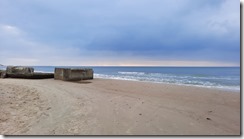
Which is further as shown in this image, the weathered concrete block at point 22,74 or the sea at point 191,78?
the weathered concrete block at point 22,74

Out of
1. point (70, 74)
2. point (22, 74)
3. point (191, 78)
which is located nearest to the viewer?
point (70, 74)

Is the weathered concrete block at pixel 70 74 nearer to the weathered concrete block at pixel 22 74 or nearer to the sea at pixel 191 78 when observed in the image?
the weathered concrete block at pixel 22 74

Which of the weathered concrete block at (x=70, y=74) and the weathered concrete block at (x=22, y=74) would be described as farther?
the weathered concrete block at (x=22, y=74)

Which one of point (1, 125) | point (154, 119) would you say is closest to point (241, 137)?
Answer: point (154, 119)

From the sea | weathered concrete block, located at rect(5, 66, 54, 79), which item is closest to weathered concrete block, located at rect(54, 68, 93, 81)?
weathered concrete block, located at rect(5, 66, 54, 79)

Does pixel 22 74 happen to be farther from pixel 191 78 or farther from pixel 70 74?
pixel 191 78

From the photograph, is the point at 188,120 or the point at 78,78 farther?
the point at 78,78

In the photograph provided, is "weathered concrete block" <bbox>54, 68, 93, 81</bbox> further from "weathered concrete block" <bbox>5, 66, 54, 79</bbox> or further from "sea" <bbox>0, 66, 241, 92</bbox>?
"sea" <bbox>0, 66, 241, 92</bbox>

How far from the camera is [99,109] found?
492cm

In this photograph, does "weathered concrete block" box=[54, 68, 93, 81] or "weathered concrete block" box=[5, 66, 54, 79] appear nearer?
"weathered concrete block" box=[54, 68, 93, 81]

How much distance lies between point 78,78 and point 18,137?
11868mm

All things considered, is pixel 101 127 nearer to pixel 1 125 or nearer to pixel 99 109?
pixel 99 109


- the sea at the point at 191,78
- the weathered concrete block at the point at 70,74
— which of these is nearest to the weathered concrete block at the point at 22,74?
the weathered concrete block at the point at 70,74

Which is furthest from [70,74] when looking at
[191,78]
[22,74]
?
[191,78]
